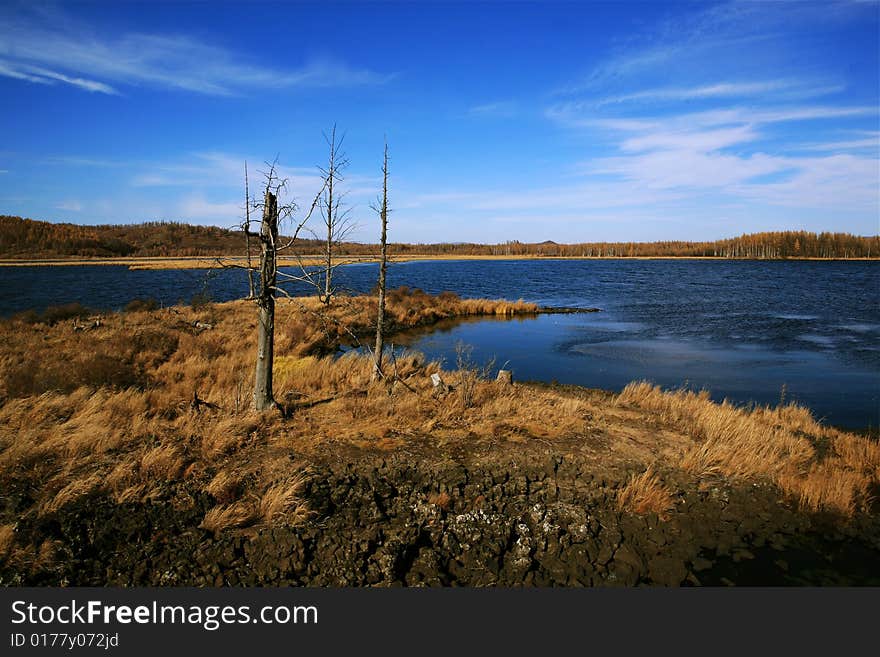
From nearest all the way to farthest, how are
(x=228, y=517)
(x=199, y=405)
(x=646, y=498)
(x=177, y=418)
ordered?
(x=228, y=517), (x=646, y=498), (x=177, y=418), (x=199, y=405)

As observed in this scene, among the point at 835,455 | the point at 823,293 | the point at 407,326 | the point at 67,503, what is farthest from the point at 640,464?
the point at 823,293

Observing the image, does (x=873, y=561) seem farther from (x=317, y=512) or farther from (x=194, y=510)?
(x=194, y=510)

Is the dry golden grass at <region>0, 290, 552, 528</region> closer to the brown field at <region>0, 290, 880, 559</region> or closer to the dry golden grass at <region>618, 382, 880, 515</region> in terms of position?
the brown field at <region>0, 290, 880, 559</region>

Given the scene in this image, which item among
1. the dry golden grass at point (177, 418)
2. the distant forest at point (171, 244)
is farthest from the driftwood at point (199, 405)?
the distant forest at point (171, 244)

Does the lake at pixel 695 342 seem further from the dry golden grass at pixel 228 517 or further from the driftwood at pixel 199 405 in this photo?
the dry golden grass at pixel 228 517

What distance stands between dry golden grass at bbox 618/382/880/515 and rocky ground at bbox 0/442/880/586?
453 mm

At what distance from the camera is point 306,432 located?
8.52 m

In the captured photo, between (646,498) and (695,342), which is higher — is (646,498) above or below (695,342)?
below

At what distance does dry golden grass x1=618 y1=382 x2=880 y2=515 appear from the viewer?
7715 millimetres

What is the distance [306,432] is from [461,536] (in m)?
3.66

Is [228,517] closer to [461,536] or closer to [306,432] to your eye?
[306,432]

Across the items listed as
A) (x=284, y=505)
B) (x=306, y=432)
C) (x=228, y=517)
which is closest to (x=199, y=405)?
(x=306, y=432)

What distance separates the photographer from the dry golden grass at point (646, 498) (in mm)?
6824

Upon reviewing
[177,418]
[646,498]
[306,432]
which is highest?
[177,418]
